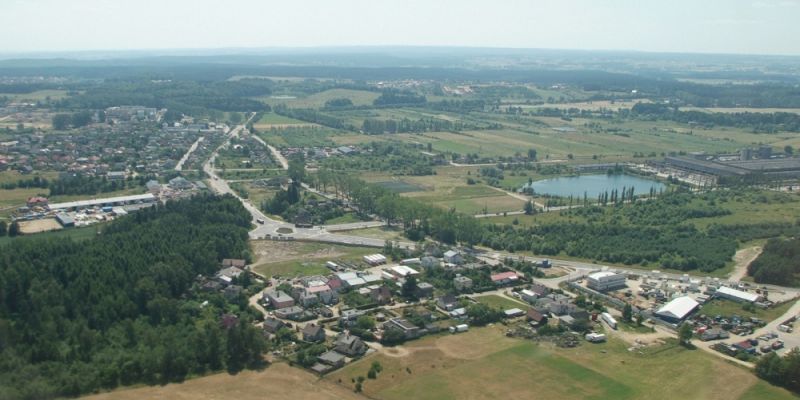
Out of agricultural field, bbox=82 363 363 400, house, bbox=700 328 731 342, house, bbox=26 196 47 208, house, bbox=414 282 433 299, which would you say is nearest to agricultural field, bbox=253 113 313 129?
house, bbox=26 196 47 208

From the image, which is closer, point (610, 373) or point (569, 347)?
point (610, 373)

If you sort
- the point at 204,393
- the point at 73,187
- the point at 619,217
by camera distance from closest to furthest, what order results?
the point at 204,393, the point at 619,217, the point at 73,187

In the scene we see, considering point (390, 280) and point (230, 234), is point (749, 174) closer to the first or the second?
point (390, 280)

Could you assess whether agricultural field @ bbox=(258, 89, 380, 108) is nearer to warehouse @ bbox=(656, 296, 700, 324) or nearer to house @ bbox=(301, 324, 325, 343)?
warehouse @ bbox=(656, 296, 700, 324)

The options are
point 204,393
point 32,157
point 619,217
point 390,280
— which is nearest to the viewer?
point 204,393

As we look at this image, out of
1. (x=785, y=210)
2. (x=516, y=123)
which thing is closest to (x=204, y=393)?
(x=785, y=210)

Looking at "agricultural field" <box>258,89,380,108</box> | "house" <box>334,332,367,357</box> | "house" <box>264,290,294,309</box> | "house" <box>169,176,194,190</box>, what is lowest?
"agricultural field" <box>258,89,380,108</box>
